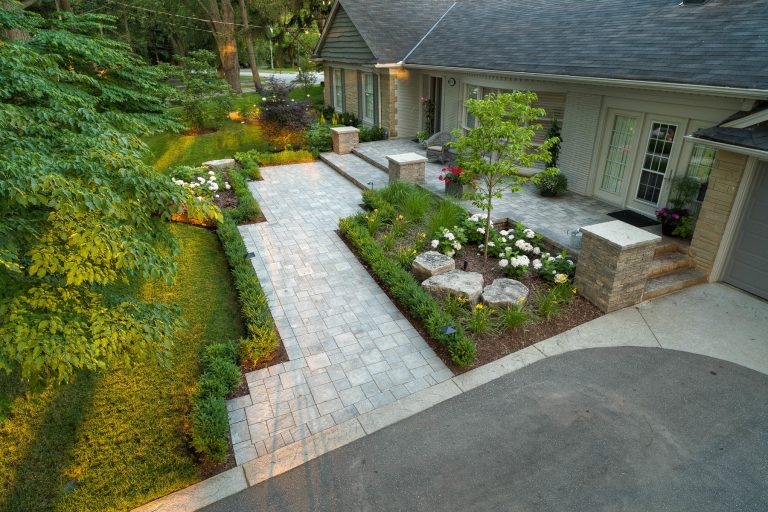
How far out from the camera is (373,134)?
722 inches

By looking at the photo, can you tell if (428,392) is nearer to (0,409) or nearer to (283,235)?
(0,409)

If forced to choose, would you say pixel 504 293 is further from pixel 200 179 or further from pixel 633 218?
pixel 200 179

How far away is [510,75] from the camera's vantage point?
1207cm

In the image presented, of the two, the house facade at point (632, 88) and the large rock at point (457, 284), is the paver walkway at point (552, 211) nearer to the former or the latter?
the house facade at point (632, 88)

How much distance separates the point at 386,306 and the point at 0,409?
5.22 metres

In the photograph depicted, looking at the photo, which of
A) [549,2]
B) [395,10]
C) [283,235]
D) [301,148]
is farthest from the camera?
[395,10]

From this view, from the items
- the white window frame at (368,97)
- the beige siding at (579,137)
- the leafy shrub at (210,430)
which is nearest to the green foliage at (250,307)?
the leafy shrub at (210,430)

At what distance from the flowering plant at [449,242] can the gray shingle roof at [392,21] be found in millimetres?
10225

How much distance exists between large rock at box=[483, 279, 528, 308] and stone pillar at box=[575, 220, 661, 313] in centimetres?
109

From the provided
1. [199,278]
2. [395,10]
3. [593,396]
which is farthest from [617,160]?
[395,10]

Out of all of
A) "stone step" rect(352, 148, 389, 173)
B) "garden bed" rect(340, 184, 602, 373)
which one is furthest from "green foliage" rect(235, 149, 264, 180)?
"garden bed" rect(340, 184, 602, 373)

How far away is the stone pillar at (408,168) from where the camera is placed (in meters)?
12.6

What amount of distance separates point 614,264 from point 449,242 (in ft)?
9.98

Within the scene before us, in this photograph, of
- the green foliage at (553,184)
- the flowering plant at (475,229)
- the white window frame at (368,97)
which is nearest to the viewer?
Result: the flowering plant at (475,229)
